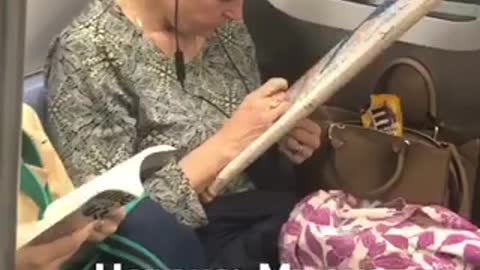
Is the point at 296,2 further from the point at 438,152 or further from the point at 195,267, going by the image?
the point at 195,267

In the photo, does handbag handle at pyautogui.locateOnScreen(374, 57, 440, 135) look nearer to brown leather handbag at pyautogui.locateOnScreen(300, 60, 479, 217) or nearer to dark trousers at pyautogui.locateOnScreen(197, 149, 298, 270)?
brown leather handbag at pyautogui.locateOnScreen(300, 60, 479, 217)

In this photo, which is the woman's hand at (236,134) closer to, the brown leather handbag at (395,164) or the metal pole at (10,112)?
the brown leather handbag at (395,164)

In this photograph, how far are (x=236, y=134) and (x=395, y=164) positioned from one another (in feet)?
0.94

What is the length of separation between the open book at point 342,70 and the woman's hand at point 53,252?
10.7 inches

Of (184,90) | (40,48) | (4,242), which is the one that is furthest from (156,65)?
(4,242)

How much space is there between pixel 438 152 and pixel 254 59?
297 mm

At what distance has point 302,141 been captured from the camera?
1556 millimetres

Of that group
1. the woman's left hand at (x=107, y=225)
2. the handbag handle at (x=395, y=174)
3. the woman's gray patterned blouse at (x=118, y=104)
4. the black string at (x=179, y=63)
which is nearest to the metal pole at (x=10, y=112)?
A: the woman's left hand at (x=107, y=225)

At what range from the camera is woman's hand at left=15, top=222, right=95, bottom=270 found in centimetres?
114

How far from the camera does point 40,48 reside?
1.60 meters

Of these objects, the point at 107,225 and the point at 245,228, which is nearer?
the point at 107,225

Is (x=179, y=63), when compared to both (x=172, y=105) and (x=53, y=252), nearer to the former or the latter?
(x=172, y=105)

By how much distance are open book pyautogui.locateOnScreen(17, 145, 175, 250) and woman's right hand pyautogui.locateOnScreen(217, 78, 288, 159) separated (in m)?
0.19

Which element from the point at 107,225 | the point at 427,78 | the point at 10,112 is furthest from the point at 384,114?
the point at 10,112
